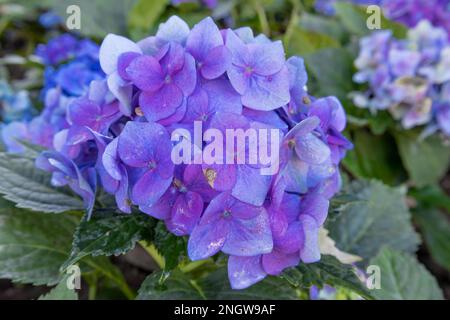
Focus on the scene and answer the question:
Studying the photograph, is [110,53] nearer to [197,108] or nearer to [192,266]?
[197,108]

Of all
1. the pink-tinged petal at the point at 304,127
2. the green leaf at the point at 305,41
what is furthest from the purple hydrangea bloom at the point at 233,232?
the green leaf at the point at 305,41

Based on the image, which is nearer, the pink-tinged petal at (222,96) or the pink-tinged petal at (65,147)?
the pink-tinged petal at (222,96)

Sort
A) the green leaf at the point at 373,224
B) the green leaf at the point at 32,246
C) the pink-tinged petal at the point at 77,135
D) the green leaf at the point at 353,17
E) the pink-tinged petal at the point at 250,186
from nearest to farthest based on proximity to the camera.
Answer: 1. the pink-tinged petal at the point at 250,186
2. the pink-tinged petal at the point at 77,135
3. the green leaf at the point at 32,246
4. the green leaf at the point at 373,224
5. the green leaf at the point at 353,17

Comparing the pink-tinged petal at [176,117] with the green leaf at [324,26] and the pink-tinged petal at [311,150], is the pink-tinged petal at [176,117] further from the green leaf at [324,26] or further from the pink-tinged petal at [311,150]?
the green leaf at [324,26]

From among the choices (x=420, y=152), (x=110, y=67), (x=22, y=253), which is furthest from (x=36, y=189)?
(x=420, y=152)

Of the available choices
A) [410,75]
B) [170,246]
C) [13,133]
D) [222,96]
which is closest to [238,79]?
[222,96]

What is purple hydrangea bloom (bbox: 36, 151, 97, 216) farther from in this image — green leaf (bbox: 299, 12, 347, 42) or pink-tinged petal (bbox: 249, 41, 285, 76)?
green leaf (bbox: 299, 12, 347, 42)
